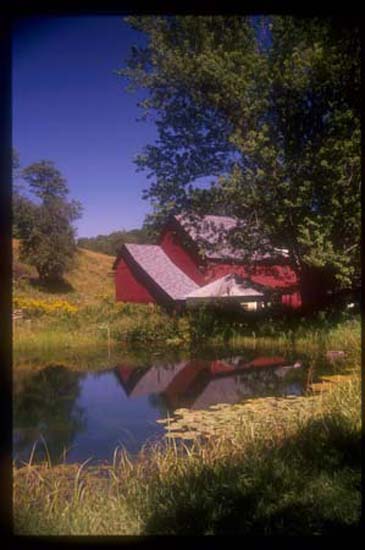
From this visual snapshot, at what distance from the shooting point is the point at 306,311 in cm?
1442

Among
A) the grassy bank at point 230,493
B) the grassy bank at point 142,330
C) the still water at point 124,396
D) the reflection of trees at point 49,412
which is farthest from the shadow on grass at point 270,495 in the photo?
the grassy bank at point 142,330

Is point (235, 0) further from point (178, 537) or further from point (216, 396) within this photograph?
point (216, 396)

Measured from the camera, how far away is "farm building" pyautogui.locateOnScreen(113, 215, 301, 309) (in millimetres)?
14469

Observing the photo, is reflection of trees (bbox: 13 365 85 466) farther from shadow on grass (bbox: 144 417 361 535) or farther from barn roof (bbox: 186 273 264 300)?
barn roof (bbox: 186 273 264 300)

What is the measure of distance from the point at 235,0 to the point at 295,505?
2.86 metres

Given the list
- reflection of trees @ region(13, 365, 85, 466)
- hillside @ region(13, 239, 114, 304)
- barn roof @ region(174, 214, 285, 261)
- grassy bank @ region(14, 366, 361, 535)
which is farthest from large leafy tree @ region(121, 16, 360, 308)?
grassy bank @ region(14, 366, 361, 535)

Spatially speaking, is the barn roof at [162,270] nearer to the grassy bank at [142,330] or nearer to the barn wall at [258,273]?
the barn wall at [258,273]

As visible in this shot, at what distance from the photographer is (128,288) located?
15.3 m

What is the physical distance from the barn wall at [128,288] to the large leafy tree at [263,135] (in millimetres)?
1878

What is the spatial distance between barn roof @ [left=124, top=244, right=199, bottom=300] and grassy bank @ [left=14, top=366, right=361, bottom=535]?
10732 mm

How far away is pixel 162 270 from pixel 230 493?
12521 millimetres

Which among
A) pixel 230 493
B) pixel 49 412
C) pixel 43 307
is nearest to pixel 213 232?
pixel 43 307

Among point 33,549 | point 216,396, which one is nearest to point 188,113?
point 216,396

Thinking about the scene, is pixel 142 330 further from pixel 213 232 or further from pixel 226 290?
pixel 213 232
